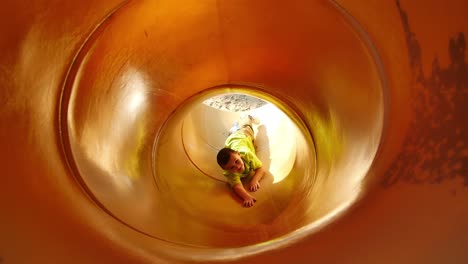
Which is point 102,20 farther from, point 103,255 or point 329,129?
point 329,129

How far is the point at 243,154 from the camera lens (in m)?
2.05

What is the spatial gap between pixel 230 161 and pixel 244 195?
201 millimetres

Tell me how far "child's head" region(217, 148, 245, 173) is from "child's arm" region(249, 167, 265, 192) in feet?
0.33

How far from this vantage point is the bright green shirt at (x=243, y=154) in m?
1.95

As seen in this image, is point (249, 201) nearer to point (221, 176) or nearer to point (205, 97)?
point (221, 176)

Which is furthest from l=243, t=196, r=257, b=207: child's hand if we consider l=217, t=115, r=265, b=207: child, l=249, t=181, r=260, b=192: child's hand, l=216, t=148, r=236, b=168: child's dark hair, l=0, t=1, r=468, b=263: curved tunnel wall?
l=0, t=1, r=468, b=263: curved tunnel wall

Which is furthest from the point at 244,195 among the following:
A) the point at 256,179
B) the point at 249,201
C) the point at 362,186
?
the point at 362,186

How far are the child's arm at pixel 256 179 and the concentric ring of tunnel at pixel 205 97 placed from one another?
6.7 inches

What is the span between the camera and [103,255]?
0.73 metres

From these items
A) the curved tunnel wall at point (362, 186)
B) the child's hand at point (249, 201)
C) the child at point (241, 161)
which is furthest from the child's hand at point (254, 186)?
the curved tunnel wall at point (362, 186)

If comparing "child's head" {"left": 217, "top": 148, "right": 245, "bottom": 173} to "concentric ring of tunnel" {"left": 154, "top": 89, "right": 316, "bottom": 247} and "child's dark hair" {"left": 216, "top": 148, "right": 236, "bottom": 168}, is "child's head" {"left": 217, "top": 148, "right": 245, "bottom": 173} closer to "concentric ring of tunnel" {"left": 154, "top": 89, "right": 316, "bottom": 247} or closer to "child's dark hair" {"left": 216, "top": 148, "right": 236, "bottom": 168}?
"child's dark hair" {"left": 216, "top": 148, "right": 236, "bottom": 168}

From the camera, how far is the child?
6.22 ft

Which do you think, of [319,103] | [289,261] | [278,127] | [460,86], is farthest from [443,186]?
[278,127]

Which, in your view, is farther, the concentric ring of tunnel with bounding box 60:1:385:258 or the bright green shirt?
the bright green shirt
